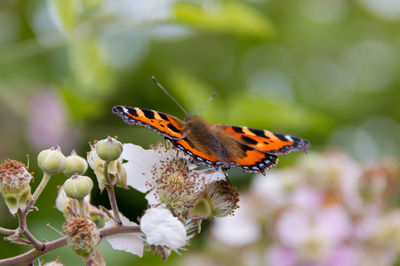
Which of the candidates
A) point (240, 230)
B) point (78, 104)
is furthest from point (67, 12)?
point (240, 230)

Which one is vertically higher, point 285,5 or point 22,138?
point 285,5

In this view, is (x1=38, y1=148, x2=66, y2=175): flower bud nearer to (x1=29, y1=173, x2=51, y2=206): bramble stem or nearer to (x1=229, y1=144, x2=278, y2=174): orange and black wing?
(x1=29, y1=173, x2=51, y2=206): bramble stem

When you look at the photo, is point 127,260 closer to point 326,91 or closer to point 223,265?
point 223,265

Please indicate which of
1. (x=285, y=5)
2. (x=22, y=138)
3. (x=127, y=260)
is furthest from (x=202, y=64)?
(x=127, y=260)

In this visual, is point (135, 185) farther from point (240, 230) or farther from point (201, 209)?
point (240, 230)

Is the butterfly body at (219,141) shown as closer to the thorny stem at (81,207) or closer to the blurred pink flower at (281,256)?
the thorny stem at (81,207)

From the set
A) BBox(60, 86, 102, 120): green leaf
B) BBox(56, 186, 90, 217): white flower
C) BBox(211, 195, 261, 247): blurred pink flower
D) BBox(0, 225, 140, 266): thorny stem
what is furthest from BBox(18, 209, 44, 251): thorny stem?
BBox(60, 86, 102, 120): green leaf
